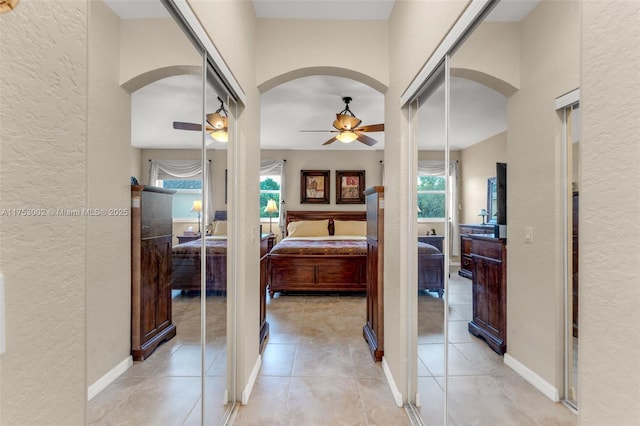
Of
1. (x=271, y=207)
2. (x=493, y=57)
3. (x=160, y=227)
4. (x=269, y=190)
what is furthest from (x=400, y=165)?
(x=269, y=190)

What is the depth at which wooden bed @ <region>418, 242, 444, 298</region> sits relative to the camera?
1.61 meters

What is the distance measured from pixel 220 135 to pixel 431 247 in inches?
54.3

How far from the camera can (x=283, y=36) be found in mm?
2404

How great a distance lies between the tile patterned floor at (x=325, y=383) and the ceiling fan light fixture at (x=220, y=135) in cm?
85

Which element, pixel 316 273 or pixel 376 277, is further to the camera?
pixel 316 273

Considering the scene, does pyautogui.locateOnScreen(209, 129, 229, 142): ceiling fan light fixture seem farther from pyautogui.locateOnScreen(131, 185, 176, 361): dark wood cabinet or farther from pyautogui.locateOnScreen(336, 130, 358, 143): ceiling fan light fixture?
pyautogui.locateOnScreen(336, 130, 358, 143): ceiling fan light fixture

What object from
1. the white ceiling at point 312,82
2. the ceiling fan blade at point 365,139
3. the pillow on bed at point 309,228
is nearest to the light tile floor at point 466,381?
the white ceiling at point 312,82

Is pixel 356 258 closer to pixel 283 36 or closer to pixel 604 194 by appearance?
pixel 283 36

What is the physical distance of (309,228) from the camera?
6.44 metres

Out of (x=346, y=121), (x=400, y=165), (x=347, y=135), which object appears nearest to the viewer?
(x=400, y=165)

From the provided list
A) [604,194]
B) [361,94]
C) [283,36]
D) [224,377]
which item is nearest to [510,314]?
[604,194]

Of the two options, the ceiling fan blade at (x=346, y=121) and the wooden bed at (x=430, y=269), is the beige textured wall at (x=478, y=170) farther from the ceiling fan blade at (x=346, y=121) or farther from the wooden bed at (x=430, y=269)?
the ceiling fan blade at (x=346, y=121)

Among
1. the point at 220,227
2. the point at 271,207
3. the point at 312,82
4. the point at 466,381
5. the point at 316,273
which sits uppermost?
the point at 312,82

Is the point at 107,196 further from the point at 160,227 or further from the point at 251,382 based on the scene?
the point at 251,382
